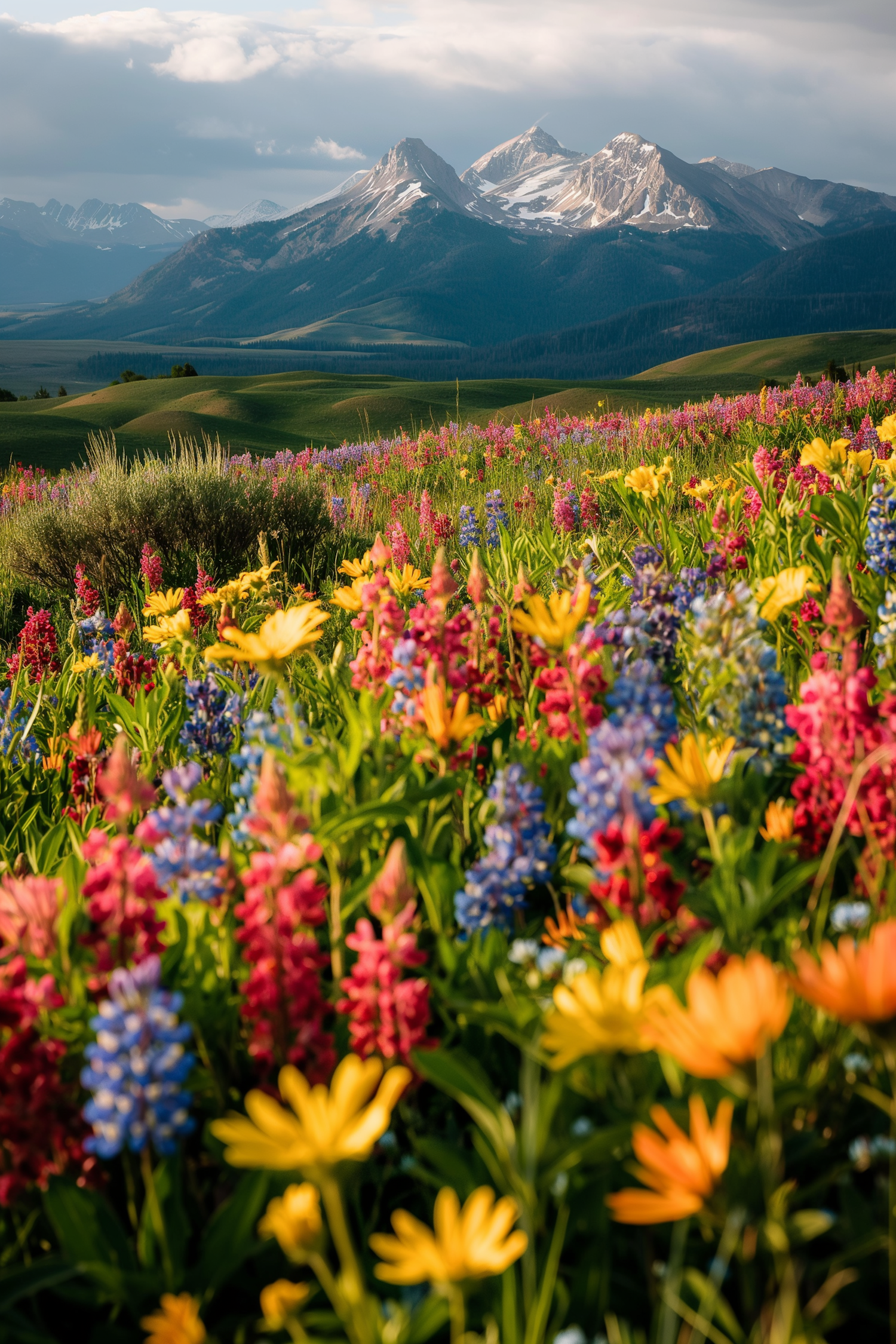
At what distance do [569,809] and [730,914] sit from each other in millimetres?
601

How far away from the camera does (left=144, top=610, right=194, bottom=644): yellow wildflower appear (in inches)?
105

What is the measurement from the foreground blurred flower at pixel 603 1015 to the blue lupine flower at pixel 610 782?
0.69 feet

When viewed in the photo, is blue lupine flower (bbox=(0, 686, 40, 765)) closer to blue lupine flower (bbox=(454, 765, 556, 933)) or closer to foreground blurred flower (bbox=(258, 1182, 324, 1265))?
blue lupine flower (bbox=(454, 765, 556, 933))

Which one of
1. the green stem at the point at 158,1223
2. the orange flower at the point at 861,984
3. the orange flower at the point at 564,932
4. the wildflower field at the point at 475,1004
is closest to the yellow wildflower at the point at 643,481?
the wildflower field at the point at 475,1004

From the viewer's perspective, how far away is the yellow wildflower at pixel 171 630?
2.68 meters

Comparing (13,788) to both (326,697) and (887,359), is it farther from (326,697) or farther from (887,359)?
(887,359)

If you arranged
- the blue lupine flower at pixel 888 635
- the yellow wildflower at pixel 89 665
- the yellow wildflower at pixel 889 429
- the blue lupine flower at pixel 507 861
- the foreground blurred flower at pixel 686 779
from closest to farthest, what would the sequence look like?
1. the foreground blurred flower at pixel 686 779
2. the blue lupine flower at pixel 507 861
3. the blue lupine flower at pixel 888 635
4. the yellow wildflower at pixel 89 665
5. the yellow wildflower at pixel 889 429

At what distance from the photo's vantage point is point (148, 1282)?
104cm

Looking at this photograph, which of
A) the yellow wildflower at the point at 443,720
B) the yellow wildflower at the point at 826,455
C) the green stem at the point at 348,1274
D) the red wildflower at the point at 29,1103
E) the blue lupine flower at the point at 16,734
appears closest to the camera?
the green stem at the point at 348,1274

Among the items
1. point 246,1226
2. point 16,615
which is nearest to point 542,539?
point 246,1226

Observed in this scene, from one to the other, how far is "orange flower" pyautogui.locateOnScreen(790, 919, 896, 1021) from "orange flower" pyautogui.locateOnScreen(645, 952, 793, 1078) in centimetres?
3

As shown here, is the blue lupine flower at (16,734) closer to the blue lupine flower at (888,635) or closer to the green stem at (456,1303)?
the green stem at (456,1303)

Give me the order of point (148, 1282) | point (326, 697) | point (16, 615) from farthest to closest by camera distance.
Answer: point (16, 615), point (326, 697), point (148, 1282)

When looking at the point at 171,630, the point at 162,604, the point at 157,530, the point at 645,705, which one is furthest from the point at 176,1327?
the point at 157,530
